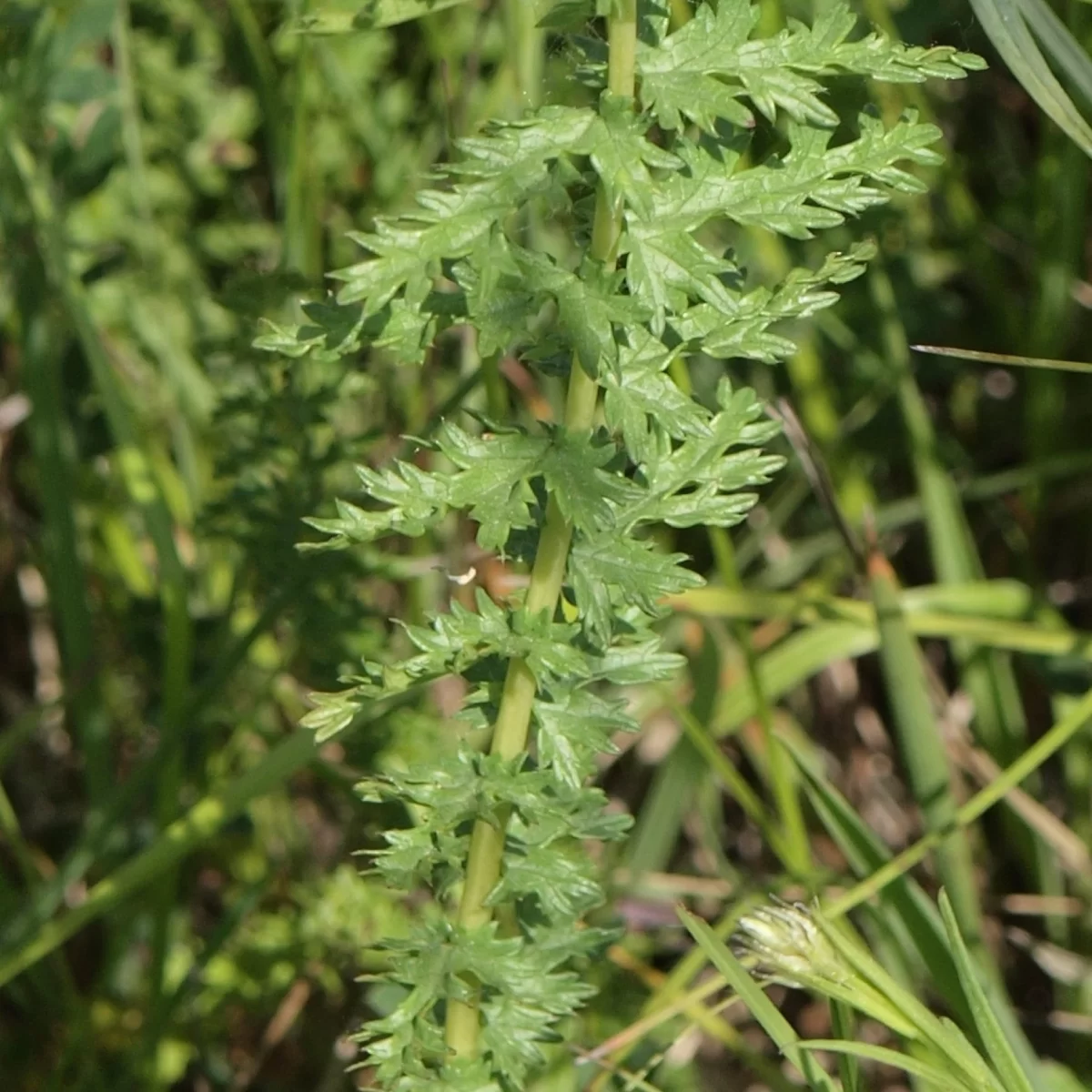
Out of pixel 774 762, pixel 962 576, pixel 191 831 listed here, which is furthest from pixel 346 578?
pixel 962 576

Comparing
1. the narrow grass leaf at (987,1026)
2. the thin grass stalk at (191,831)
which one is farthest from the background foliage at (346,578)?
the narrow grass leaf at (987,1026)

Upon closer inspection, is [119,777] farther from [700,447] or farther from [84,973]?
[700,447]

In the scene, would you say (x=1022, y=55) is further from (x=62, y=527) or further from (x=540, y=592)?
(x=62, y=527)

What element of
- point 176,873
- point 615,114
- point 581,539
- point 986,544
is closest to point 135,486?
point 176,873

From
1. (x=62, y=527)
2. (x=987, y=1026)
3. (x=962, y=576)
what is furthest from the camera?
(x=962, y=576)

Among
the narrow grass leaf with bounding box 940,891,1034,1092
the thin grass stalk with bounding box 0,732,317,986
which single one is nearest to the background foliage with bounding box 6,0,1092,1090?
the thin grass stalk with bounding box 0,732,317,986

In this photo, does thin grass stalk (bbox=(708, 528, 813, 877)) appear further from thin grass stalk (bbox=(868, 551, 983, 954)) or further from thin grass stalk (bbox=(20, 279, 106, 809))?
thin grass stalk (bbox=(20, 279, 106, 809))
